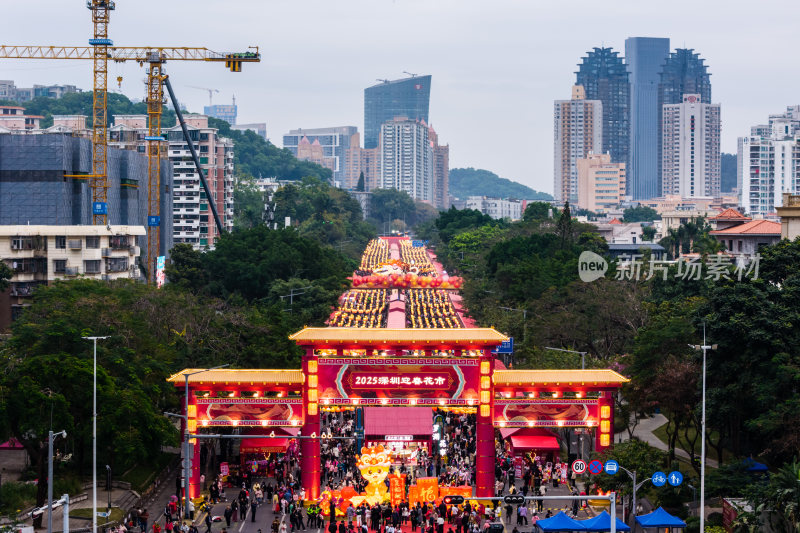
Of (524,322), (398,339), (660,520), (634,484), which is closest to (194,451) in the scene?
(398,339)

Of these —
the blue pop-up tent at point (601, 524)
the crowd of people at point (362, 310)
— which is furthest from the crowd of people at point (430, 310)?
the blue pop-up tent at point (601, 524)

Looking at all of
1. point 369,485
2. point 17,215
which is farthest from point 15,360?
point 17,215

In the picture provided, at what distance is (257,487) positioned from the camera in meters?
52.9

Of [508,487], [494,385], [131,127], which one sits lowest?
[508,487]

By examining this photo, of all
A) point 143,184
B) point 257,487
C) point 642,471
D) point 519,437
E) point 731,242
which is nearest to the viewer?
point 642,471

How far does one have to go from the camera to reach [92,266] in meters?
95.9

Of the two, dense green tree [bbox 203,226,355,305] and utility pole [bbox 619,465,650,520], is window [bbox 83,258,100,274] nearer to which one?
dense green tree [bbox 203,226,355,305]

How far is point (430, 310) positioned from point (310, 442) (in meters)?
63.1

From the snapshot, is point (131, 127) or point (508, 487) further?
point (131, 127)

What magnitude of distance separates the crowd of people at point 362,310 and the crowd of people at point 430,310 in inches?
106

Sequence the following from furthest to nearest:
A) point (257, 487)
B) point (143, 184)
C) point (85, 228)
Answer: point (143, 184) < point (85, 228) < point (257, 487)

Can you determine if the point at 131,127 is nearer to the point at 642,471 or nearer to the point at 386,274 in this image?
the point at 386,274

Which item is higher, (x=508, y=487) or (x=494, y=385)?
(x=494, y=385)

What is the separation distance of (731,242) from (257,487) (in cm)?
6649
